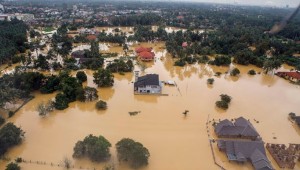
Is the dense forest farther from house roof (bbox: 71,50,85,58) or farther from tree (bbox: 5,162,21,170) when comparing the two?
tree (bbox: 5,162,21,170)

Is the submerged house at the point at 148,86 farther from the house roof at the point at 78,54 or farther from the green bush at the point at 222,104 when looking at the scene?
the house roof at the point at 78,54

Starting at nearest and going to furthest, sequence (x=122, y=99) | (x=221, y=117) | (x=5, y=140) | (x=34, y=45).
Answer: (x=5, y=140)
(x=221, y=117)
(x=122, y=99)
(x=34, y=45)

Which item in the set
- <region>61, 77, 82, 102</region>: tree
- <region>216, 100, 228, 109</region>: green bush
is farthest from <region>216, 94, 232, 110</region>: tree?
<region>61, 77, 82, 102</region>: tree

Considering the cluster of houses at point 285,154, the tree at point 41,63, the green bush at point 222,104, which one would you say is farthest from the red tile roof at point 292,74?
the tree at point 41,63

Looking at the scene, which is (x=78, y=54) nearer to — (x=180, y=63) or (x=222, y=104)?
(x=180, y=63)

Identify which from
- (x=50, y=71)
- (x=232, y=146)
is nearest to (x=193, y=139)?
(x=232, y=146)

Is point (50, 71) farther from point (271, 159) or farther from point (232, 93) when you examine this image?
point (271, 159)
